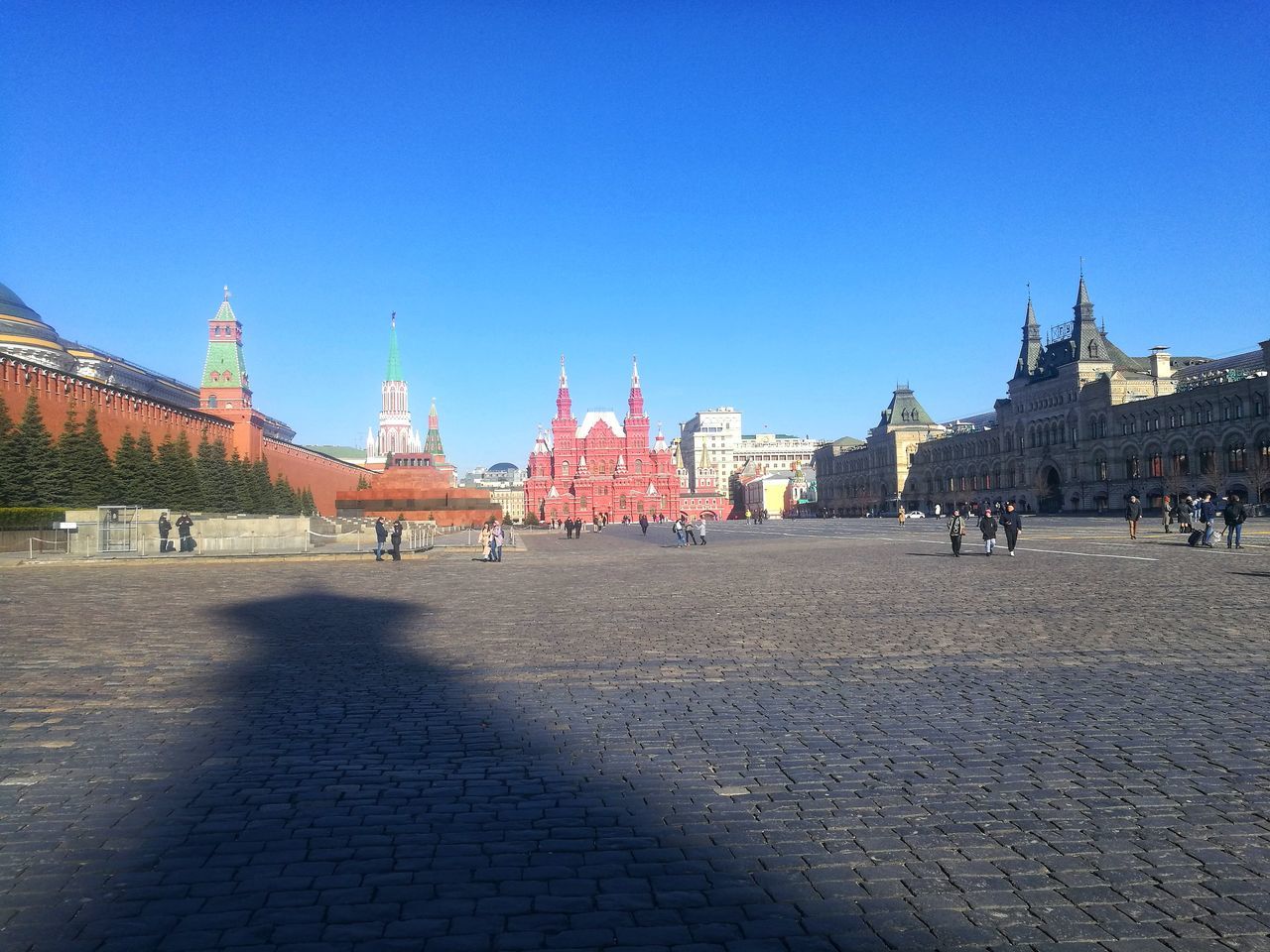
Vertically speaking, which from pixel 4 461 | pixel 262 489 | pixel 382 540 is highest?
pixel 4 461

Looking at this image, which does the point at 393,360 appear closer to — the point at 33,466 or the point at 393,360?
the point at 393,360

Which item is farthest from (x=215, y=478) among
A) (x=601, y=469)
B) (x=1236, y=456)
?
(x=601, y=469)

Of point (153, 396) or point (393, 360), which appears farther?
point (393, 360)

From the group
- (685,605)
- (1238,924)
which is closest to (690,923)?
(1238,924)

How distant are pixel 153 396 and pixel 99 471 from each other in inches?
1686

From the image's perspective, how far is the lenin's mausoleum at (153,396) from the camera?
4769cm

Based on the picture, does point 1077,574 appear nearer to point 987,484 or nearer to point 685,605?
point 685,605

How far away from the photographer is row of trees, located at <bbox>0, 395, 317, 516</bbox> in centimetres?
3938

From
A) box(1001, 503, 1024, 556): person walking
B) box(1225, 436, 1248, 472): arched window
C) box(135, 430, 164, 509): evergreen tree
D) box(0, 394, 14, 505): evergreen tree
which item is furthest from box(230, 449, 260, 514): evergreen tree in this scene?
box(1225, 436, 1248, 472): arched window

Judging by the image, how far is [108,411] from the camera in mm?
53156

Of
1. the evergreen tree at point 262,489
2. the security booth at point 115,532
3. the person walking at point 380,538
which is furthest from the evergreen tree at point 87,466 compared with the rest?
the evergreen tree at point 262,489

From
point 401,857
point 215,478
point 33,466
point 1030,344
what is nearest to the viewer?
point 401,857

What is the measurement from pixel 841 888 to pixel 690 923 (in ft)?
2.15

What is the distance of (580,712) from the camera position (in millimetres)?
7078
